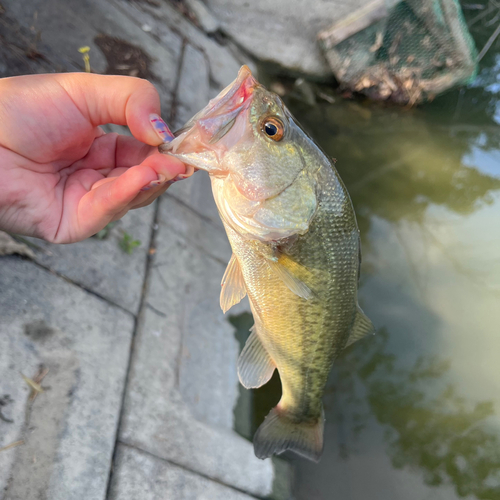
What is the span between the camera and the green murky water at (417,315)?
321 cm

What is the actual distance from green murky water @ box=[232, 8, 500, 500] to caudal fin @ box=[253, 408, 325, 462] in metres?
1.21

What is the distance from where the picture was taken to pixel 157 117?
→ 1312mm

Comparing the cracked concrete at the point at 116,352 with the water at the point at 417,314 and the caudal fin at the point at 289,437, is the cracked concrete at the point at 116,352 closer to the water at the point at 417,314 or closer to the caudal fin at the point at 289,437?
the caudal fin at the point at 289,437

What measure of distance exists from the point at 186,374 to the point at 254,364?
1.00 metres

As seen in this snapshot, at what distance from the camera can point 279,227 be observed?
1.45 meters

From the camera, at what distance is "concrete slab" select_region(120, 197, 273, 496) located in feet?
7.79

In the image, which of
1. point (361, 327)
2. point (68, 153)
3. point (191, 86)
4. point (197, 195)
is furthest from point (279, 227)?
point (191, 86)

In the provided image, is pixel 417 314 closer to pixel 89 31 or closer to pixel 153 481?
pixel 153 481

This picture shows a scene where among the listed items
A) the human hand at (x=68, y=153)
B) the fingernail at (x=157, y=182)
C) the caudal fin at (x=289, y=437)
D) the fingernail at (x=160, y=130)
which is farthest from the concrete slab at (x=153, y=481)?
the fingernail at (x=160, y=130)

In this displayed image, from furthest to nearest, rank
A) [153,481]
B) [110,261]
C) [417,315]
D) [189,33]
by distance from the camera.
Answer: [189,33], [417,315], [110,261], [153,481]

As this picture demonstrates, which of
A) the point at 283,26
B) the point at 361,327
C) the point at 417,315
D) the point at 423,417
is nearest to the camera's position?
the point at 361,327

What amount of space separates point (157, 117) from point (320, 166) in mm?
698

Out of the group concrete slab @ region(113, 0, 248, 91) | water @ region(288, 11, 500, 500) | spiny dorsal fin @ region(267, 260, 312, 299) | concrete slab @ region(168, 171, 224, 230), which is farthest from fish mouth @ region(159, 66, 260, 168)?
concrete slab @ region(113, 0, 248, 91)

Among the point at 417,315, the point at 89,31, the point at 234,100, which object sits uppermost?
the point at 234,100
